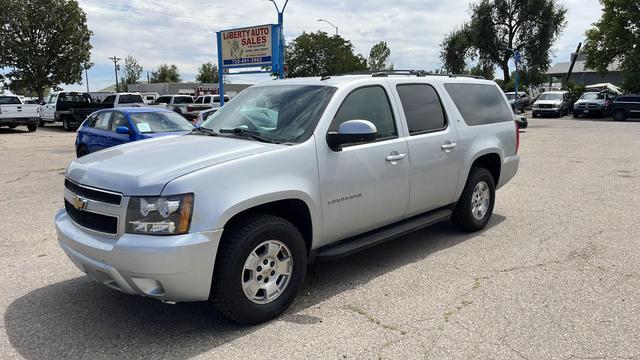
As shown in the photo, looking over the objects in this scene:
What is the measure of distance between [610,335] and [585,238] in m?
2.54

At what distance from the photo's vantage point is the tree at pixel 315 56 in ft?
173

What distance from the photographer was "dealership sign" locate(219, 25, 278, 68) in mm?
21906

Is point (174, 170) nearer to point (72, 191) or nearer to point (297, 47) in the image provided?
point (72, 191)

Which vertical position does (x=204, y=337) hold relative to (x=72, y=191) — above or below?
below

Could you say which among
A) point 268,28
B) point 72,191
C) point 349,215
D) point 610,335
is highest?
point 268,28

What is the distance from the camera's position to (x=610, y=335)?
347cm

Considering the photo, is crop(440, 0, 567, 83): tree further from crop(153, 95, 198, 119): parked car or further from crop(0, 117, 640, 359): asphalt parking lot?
crop(0, 117, 640, 359): asphalt parking lot

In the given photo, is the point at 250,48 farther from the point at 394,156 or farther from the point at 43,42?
the point at 43,42

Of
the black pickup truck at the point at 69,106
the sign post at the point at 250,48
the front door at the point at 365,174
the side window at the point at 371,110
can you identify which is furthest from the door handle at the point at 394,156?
the black pickup truck at the point at 69,106

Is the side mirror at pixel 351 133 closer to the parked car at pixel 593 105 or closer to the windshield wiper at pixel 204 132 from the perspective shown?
the windshield wiper at pixel 204 132

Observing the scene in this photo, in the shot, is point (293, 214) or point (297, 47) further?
point (297, 47)

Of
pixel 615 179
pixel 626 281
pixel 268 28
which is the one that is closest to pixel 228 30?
pixel 268 28

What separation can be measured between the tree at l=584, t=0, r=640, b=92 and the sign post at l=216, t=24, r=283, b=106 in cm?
3128

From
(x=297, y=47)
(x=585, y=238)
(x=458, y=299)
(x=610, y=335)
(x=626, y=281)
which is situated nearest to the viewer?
(x=610, y=335)
